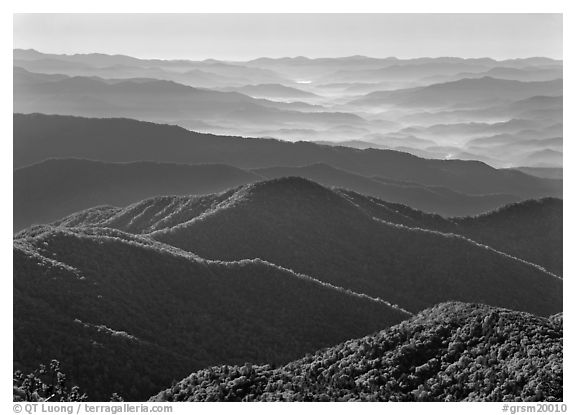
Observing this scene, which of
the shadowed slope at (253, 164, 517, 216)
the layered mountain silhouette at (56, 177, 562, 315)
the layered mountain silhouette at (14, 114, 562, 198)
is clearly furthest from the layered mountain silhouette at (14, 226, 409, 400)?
the shadowed slope at (253, 164, 517, 216)

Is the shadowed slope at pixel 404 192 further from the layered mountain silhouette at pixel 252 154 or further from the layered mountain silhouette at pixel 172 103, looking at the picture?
the layered mountain silhouette at pixel 172 103

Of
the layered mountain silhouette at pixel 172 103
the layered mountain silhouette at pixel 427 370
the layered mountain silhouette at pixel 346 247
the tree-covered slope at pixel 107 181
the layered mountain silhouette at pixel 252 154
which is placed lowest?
the layered mountain silhouette at pixel 427 370

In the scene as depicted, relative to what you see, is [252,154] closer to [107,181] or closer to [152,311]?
[107,181]

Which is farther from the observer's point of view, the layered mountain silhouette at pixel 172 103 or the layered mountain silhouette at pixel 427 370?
the layered mountain silhouette at pixel 172 103

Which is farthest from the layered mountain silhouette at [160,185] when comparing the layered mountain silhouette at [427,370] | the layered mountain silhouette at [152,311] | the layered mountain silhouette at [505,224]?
the layered mountain silhouette at [427,370]

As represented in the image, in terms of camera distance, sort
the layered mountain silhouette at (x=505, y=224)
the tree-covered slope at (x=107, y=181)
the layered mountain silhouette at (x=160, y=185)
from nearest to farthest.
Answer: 1. the layered mountain silhouette at (x=505, y=224)
2. the tree-covered slope at (x=107, y=181)
3. the layered mountain silhouette at (x=160, y=185)

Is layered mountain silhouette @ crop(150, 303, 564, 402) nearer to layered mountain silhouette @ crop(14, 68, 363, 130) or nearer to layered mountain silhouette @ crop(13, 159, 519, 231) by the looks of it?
layered mountain silhouette @ crop(14, 68, 363, 130)

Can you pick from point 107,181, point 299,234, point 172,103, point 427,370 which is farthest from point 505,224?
point 107,181
